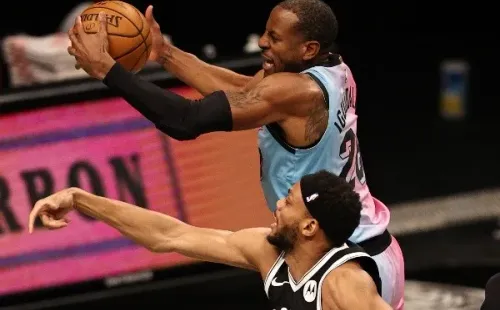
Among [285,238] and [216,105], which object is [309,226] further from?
[216,105]

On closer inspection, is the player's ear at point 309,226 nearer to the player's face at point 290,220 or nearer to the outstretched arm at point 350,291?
the player's face at point 290,220

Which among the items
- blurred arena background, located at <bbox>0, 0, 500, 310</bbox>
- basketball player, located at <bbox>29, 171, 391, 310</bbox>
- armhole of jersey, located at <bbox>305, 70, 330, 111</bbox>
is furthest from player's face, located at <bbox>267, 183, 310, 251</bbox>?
blurred arena background, located at <bbox>0, 0, 500, 310</bbox>

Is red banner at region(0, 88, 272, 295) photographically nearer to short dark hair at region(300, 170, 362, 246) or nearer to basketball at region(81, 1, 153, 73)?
basketball at region(81, 1, 153, 73)

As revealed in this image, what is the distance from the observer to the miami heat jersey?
5.43 metres

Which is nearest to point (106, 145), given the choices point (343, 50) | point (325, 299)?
point (325, 299)

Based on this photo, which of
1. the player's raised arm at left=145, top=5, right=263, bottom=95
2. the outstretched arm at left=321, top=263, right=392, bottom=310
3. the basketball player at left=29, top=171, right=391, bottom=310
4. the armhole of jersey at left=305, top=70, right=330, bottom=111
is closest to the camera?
the outstretched arm at left=321, top=263, right=392, bottom=310

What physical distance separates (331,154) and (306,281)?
2.28 feet

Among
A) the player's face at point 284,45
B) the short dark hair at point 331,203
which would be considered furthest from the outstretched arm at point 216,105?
the short dark hair at point 331,203

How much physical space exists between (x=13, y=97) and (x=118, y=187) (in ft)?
2.58

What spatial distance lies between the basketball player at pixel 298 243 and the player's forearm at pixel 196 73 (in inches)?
38.1

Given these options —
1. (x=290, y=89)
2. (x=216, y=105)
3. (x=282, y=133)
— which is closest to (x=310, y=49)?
(x=290, y=89)

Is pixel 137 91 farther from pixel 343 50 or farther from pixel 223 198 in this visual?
pixel 343 50

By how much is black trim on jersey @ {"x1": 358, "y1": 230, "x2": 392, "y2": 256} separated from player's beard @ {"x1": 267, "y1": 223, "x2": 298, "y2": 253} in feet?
1.97

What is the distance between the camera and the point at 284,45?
5.41 metres
